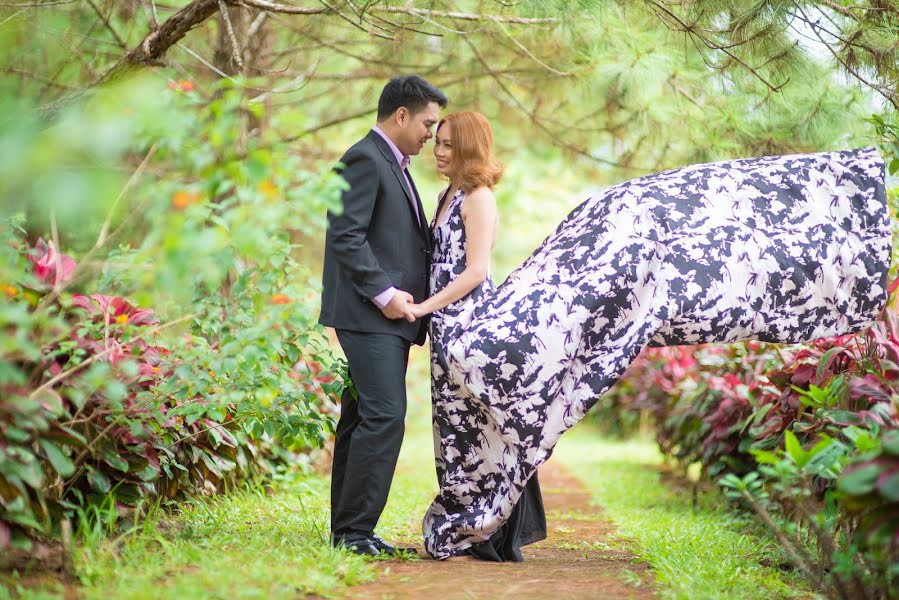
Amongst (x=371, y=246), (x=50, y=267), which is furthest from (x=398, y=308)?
(x=50, y=267)

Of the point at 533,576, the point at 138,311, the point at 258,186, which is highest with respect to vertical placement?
the point at 258,186

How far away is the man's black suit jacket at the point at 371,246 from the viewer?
337 centimetres

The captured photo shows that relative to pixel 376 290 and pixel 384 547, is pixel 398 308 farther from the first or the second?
pixel 384 547

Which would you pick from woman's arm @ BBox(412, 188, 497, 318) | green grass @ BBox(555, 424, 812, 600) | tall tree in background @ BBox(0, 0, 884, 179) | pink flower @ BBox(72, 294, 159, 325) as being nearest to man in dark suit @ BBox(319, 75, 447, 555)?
woman's arm @ BBox(412, 188, 497, 318)

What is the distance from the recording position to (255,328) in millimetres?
2830

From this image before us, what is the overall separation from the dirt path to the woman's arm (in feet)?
3.27

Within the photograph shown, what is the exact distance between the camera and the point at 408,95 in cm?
361

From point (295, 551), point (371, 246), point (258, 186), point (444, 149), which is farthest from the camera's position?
point (444, 149)

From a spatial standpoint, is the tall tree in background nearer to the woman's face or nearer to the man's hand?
the woman's face

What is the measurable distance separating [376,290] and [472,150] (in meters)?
0.71

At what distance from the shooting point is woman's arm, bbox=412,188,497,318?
351 cm

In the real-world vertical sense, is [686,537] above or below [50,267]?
below

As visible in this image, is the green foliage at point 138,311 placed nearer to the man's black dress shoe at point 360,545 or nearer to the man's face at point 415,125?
the man's black dress shoe at point 360,545

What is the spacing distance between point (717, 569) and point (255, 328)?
75.8 inches
